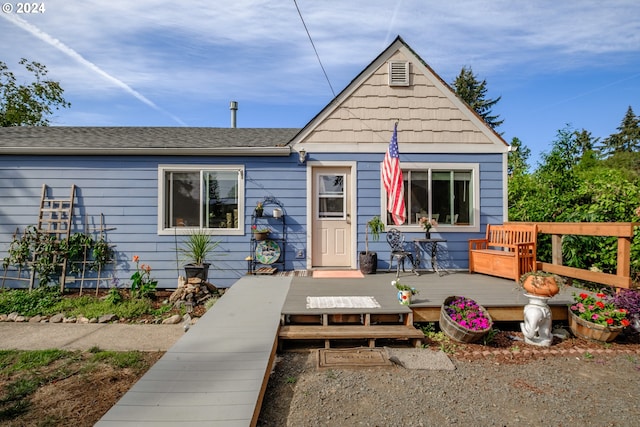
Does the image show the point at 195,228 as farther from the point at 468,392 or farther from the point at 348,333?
the point at 468,392

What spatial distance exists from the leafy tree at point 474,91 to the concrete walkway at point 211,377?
3172cm

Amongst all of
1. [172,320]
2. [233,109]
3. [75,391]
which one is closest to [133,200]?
[172,320]

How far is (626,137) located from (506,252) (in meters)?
43.9

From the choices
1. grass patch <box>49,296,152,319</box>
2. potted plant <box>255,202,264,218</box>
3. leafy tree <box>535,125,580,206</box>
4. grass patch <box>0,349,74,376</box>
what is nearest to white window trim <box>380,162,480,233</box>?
leafy tree <box>535,125,580,206</box>

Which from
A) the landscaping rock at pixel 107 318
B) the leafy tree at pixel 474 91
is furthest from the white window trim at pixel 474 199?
the leafy tree at pixel 474 91

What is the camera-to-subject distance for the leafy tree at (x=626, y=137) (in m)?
35.4

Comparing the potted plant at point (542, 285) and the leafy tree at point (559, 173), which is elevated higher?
the leafy tree at point (559, 173)

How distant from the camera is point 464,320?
381 centimetres

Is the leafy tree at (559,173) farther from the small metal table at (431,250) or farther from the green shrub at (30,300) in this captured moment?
the green shrub at (30,300)

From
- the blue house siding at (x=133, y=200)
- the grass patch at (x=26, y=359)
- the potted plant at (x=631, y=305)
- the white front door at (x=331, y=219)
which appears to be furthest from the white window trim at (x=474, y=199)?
the grass patch at (x=26, y=359)

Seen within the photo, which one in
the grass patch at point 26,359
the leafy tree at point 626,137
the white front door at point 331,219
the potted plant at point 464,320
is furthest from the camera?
the leafy tree at point 626,137

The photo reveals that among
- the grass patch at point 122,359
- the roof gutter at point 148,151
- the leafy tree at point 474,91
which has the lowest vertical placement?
the grass patch at point 122,359

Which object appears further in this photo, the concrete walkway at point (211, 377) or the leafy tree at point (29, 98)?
the leafy tree at point (29, 98)

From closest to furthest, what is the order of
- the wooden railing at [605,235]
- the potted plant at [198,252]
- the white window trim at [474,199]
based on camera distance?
the wooden railing at [605,235] → the potted plant at [198,252] → the white window trim at [474,199]
